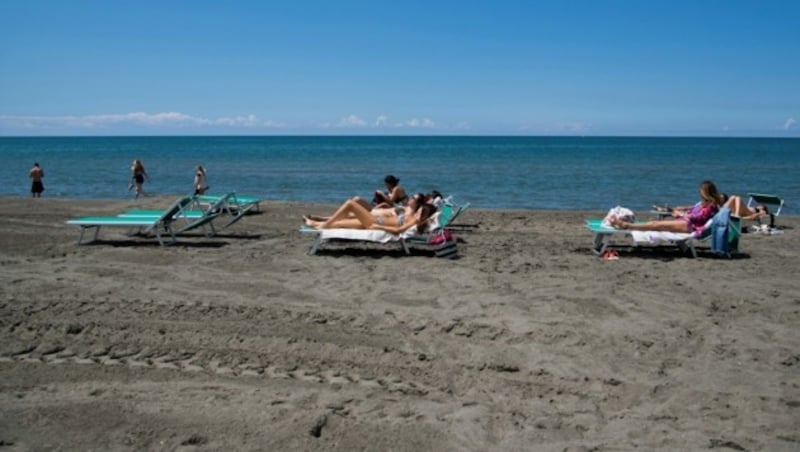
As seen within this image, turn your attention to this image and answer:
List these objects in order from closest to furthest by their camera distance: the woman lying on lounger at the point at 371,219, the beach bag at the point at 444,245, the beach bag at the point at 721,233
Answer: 1. the beach bag at the point at 444,245
2. the beach bag at the point at 721,233
3. the woman lying on lounger at the point at 371,219

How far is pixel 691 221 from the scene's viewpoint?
31.6 ft

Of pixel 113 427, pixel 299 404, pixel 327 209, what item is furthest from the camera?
pixel 327 209

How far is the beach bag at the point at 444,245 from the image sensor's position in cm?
916

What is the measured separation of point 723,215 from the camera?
9.39 m

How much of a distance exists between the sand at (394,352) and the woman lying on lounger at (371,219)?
1.70 ft

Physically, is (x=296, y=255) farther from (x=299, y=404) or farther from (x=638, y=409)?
(x=638, y=409)

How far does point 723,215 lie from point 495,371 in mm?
6017

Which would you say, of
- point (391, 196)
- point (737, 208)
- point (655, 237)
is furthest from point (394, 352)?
point (737, 208)

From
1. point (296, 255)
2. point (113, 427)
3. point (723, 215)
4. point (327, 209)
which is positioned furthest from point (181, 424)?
point (327, 209)

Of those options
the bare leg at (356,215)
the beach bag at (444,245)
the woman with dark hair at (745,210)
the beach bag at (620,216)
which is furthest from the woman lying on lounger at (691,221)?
the bare leg at (356,215)

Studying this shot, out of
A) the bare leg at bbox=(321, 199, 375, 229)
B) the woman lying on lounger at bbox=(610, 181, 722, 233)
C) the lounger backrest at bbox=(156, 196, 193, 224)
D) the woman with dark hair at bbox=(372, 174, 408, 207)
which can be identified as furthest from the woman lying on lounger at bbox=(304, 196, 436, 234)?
the woman lying on lounger at bbox=(610, 181, 722, 233)

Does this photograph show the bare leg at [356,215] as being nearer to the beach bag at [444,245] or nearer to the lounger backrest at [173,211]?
the beach bag at [444,245]

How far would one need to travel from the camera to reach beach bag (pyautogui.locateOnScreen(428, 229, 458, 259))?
30.1 feet

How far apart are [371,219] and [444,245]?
1.16 metres
